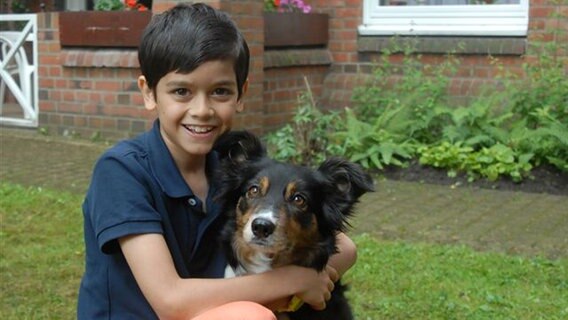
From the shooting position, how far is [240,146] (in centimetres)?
315

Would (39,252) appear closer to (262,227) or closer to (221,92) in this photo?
(221,92)

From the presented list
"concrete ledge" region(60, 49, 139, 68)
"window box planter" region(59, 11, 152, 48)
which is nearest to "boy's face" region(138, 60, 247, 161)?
"window box planter" region(59, 11, 152, 48)

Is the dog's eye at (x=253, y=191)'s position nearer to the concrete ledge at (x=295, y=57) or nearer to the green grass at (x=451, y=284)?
the green grass at (x=451, y=284)

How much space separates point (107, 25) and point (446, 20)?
3709 millimetres

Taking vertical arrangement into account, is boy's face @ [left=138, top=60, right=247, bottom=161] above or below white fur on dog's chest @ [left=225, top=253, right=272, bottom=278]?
above

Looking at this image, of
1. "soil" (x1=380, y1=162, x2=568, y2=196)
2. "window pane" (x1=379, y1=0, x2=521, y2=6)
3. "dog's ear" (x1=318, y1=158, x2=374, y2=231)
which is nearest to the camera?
"dog's ear" (x1=318, y1=158, x2=374, y2=231)

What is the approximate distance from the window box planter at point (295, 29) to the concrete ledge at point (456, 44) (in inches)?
24.7

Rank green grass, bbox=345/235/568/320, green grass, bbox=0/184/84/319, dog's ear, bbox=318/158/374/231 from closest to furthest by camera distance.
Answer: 1. dog's ear, bbox=318/158/374/231
2. green grass, bbox=345/235/568/320
3. green grass, bbox=0/184/84/319

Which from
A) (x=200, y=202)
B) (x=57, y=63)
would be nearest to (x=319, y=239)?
(x=200, y=202)

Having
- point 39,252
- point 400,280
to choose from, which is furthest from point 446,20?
point 39,252

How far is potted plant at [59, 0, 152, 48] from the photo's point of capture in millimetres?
9086

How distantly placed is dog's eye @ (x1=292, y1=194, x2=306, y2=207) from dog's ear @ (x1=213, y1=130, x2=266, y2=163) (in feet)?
0.89

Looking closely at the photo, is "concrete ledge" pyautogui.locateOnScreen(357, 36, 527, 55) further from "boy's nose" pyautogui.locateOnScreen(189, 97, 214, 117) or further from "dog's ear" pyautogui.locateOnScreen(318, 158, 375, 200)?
"boy's nose" pyautogui.locateOnScreen(189, 97, 214, 117)

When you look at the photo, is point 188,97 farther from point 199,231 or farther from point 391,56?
point 391,56
